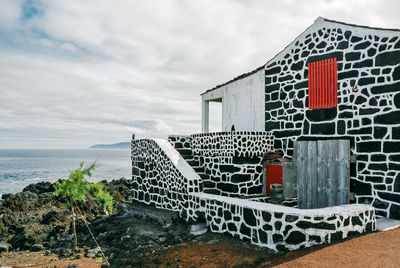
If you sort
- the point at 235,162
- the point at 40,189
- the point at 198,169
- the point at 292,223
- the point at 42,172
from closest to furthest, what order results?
1. the point at 292,223
2. the point at 235,162
3. the point at 198,169
4. the point at 40,189
5. the point at 42,172

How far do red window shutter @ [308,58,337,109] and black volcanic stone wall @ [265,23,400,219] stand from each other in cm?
16

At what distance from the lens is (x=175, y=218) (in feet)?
32.0

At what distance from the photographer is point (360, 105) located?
8953 millimetres

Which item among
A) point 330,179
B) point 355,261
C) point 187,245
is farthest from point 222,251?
point 330,179

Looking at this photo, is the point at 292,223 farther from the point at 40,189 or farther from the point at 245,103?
the point at 40,189

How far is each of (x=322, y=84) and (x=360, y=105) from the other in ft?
4.56

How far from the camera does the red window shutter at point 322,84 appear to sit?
9617 millimetres

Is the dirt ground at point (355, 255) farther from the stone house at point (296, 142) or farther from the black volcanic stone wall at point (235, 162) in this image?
the black volcanic stone wall at point (235, 162)

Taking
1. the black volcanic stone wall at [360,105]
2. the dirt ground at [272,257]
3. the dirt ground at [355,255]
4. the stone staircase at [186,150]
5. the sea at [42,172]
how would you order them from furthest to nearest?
the sea at [42,172] → the stone staircase at [186,150] → the black volcanic stone wall at [360,105] → the dirt ground at [272,257] → the dirt ground at [355,255]

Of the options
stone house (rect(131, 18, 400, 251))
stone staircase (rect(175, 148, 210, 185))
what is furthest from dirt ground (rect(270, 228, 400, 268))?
stone staircase (rect(175, 148, 210, 185))

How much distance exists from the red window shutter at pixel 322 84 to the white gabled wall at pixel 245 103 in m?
2.01

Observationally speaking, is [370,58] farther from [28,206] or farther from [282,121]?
[28,206]

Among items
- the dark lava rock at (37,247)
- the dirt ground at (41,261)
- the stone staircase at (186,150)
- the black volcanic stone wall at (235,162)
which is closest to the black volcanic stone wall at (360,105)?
the black volcanic stone wall at (235,162)

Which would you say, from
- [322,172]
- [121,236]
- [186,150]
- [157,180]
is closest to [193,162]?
[186,150]
